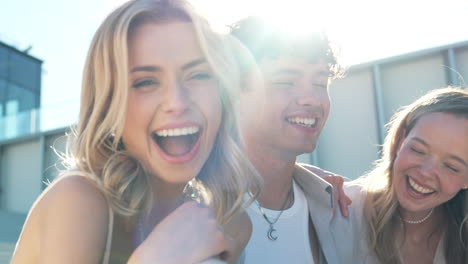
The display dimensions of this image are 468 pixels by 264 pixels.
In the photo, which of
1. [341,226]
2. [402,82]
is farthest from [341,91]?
[341,226]

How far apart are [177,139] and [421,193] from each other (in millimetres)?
1765

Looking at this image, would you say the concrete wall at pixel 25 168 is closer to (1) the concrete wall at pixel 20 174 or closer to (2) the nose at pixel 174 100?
(1) the concrete wall at pixel 20 174

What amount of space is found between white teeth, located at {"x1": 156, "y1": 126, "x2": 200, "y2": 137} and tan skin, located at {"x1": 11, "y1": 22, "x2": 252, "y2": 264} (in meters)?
0.02

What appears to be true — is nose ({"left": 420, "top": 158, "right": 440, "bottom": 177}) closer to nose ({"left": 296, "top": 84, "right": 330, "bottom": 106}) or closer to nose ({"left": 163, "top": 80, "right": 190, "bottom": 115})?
nose ({"left": 296, "top": 84, "right": 330, "bottom": 106})

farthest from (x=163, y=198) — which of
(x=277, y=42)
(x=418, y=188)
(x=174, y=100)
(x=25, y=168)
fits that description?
(x=25, y=168)

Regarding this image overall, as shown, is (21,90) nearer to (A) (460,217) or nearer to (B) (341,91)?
(B) (341,91)

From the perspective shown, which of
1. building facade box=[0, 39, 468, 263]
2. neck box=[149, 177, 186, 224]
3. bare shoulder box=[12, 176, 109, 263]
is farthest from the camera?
building facade box=[0, 39, 468, 263]

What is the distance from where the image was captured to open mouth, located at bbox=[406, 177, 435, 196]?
2789 mm

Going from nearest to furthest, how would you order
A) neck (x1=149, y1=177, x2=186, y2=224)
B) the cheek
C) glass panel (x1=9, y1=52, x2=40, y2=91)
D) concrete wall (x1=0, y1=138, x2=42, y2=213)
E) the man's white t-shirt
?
neck (x1=149, y1=177, x2=186, y2=224), the man's white t-shirt, the cheek, concrete wall (x1=0, y1=138, x2=42, y2=213), glass panel (x1=9, y1=52, x2=40, y2=91)

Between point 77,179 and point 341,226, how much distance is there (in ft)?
6.09

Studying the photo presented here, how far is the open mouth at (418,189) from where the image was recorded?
2.79 metres

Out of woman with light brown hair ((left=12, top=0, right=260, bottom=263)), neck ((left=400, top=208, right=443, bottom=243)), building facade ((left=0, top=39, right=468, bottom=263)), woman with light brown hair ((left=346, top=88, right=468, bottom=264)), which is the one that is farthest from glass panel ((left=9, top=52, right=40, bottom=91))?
woman with light brown hair ((left=12, top=0, right=260, bottom=263))

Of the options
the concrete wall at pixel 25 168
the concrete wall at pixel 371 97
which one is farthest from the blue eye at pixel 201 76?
the concrete wall at pixel 25 168

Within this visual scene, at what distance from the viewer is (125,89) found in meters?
1.59
